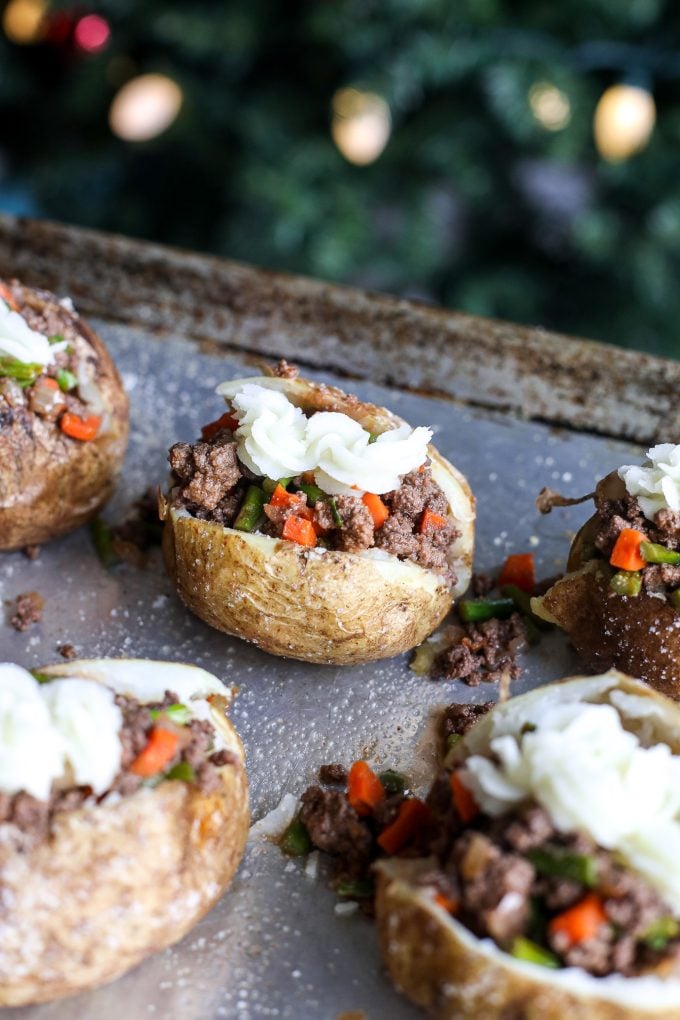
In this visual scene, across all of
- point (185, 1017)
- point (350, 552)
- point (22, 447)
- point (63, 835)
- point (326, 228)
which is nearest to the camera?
point (63, 835)

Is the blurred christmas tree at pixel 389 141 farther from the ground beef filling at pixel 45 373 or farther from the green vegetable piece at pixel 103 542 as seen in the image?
the green vegetable piece at pixel 103 542

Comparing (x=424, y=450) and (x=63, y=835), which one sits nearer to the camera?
(x=63, y=835)

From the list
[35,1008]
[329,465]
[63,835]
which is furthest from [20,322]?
[35,1008]

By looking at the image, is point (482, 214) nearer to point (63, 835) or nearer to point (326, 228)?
point (326, 228)

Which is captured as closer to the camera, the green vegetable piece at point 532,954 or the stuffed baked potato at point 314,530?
the green vegetable piece at point 532,954

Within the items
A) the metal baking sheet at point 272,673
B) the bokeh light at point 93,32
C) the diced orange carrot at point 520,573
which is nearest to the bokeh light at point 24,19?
the bokeh light at point 93,32

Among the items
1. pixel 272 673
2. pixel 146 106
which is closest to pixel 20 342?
pixel 272 673
